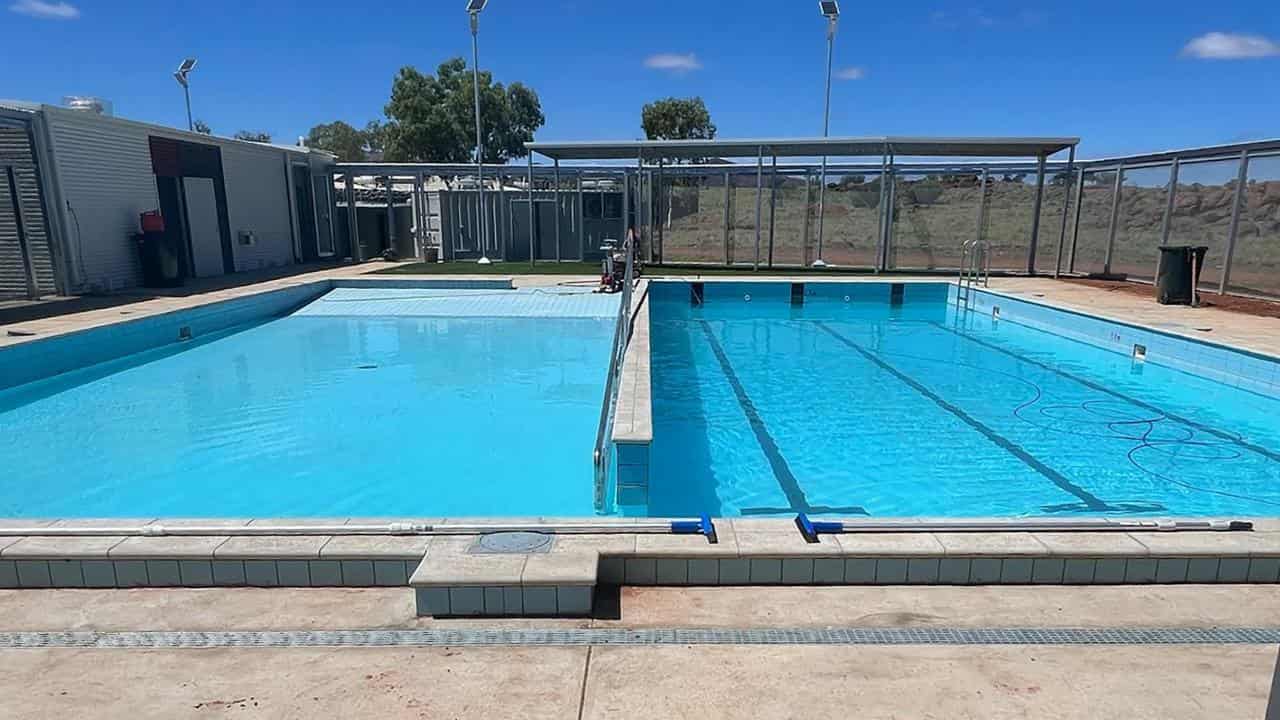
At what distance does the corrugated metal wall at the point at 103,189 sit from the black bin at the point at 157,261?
0.24m

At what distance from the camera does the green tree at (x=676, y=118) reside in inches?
1485

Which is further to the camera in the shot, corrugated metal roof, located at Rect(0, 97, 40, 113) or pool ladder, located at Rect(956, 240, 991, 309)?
pool ladder, located at Rect(956, 240, 991, 309)

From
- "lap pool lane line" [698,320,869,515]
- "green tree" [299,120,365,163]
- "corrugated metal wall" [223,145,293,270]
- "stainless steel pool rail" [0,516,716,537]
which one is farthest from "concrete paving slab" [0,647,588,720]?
"green tree" [299,120,365,163]

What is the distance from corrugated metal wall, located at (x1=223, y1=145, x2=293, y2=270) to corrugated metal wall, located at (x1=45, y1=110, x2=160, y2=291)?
7.27 feet

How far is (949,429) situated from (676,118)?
33840 millimetres

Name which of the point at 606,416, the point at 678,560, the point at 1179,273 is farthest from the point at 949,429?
the point at 1179,273

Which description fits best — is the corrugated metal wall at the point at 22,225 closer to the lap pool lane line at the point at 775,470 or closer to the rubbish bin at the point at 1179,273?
the lap pool lane line at the point at 775,470

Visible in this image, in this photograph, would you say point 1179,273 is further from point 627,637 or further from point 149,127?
point 149,127

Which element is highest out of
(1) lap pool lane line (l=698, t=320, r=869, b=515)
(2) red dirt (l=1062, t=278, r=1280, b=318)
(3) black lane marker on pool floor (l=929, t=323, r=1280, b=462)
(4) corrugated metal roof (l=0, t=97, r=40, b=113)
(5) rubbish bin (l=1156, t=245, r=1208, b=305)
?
(4) corrugated metal roof (l=0, t=97, r=40, b=113)

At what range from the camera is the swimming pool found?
511 centimetres

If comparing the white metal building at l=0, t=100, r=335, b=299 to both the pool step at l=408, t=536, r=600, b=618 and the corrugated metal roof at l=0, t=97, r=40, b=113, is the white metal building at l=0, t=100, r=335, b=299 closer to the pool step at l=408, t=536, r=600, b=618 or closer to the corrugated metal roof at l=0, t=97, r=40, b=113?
the corrugated metal roof at l=0, t=97, r=40, b=113

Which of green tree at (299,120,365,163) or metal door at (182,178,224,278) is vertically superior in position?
green tree at (299,120,365,163)

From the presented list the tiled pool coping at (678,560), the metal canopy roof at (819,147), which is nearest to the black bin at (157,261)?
the metal canopy roof at (819,147)

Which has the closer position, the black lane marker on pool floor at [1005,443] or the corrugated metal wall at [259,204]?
the black lane marker on pool floor at [1005,443]
